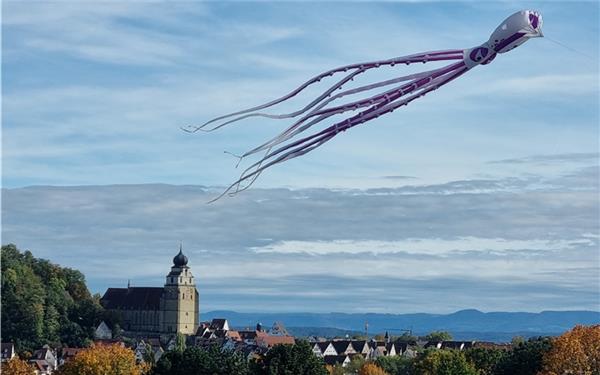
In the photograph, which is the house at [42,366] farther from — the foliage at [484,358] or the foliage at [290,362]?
the foliage at [290,362]

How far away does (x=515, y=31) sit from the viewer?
22828mm

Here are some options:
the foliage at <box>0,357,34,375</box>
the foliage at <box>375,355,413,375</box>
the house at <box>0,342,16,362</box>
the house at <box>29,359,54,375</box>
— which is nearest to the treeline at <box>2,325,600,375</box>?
the foliage at <box>0,357,34,375</box>

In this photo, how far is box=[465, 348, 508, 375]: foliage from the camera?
9306cm

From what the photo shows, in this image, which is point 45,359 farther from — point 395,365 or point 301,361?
point 301,361

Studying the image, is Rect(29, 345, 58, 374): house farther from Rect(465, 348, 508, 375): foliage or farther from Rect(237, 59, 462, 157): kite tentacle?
Rect(237, 59, 462, 157): kite tentacle

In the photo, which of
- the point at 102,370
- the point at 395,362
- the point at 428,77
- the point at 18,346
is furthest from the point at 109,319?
the point at 428,77

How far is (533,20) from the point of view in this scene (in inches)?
893

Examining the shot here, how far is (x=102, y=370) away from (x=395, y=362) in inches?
2174

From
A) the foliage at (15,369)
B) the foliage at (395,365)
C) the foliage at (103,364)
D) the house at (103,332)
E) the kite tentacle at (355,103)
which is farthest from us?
the house at (103,332)

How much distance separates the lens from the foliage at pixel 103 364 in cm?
8584

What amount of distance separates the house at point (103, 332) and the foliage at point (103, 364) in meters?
85.1

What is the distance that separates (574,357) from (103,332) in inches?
4509

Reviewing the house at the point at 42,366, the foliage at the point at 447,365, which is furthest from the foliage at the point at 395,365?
the house at the point at 42,366

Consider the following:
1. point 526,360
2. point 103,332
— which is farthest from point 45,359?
point 526,360
